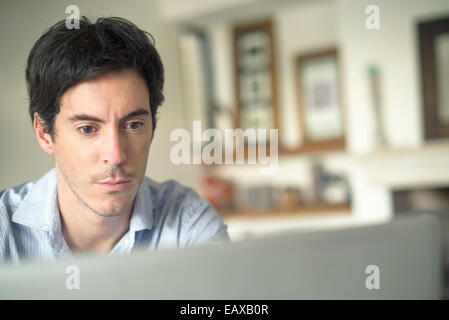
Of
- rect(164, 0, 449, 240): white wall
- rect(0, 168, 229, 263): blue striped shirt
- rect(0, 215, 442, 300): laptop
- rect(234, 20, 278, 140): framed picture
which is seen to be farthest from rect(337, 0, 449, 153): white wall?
rect(0, 168, 229, 263): blue striped shirt

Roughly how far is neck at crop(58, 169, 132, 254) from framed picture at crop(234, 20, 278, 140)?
2.26 meters

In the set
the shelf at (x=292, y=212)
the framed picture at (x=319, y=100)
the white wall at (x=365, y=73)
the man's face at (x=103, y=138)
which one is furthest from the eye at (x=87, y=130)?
the framed picture at (x=319, y=100)

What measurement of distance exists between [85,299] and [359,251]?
199 millimetres

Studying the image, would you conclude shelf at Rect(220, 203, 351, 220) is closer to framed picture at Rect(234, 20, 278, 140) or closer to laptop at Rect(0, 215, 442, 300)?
framed picture at Rect(234, 20, 278, 140)

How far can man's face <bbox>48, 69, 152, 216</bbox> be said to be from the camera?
0.22 m

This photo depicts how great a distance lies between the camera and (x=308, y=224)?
2.32 metres

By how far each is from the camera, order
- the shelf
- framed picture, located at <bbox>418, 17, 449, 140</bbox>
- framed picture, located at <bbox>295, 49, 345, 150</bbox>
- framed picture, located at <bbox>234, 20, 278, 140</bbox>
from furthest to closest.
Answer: framed picture, located at <bbox>234, 20, 278, 140</bbox>
framed picture, located at <bbox>295, 49, 345, 150</bbox>
the shelf
framed picture, located at <bbox>418, 17, 449, 140</bbox>

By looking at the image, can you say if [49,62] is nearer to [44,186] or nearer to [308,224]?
[44,186]

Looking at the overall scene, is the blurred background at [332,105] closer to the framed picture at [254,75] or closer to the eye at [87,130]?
the framed picture at [254,75]

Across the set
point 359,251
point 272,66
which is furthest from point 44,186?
point 272,66

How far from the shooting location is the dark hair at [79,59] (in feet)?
0.73

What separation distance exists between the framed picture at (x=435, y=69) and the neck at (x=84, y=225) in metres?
1.98

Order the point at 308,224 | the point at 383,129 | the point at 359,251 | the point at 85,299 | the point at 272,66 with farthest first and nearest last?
the point at 272,66, the point at 308,224, the point at 383,129, the point at 359,251, the point at 85,299
